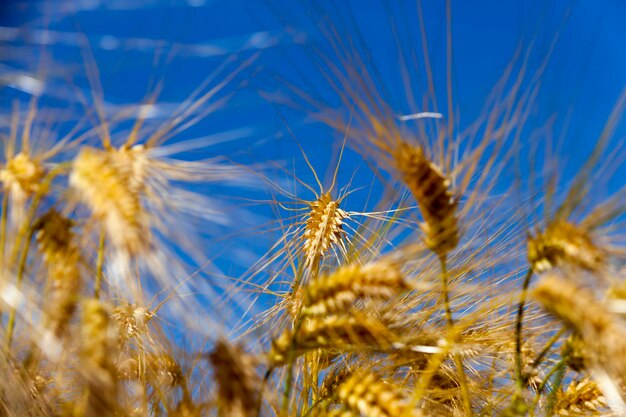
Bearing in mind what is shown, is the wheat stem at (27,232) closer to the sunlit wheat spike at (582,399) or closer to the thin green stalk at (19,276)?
the thin green stalk at (19,276)

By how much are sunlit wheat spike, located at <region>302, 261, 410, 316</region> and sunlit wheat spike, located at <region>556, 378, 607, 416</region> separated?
0.69 meters

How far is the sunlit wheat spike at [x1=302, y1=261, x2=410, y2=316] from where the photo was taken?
0.88 metres

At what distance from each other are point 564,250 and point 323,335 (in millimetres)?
434

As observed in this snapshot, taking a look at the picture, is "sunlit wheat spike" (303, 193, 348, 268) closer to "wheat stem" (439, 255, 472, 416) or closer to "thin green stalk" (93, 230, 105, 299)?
"wheat stem" (439, 255, 472, 416)

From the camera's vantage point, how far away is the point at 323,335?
3.10 ft

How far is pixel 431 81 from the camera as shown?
49.6 inches

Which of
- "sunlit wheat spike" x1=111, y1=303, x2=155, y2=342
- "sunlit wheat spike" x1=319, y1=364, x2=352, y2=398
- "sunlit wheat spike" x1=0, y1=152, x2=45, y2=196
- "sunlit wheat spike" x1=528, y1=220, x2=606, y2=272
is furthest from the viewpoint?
"sunlit wheat spike" x1=319, y1=364, x2=352, y2=398

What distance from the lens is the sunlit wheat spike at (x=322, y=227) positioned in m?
1.70

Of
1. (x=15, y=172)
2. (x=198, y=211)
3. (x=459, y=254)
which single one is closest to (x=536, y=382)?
(x=459, y=254)

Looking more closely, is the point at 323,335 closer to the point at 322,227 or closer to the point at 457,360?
the point at 457,360

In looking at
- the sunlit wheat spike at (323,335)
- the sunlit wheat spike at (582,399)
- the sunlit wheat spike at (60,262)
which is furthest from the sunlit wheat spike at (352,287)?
the sunlit wheat spike at (582,399)

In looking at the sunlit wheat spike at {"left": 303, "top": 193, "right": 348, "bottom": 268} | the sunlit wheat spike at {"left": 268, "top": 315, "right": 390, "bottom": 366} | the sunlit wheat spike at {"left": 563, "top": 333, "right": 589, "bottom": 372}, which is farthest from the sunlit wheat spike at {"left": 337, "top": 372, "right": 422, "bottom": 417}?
the sunlit wheat spike at {"left": 303, "top": 193, "right": 348, "bottom": 268}

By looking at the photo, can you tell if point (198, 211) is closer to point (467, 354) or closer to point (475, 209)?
point (475, 209)

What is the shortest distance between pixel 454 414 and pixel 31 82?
116 cm
